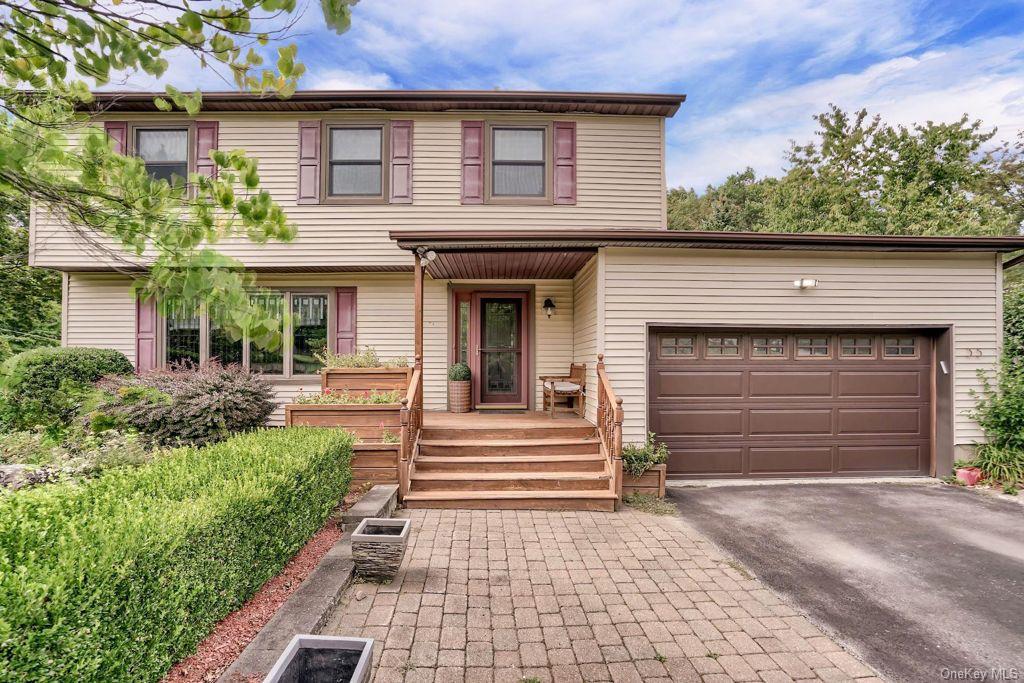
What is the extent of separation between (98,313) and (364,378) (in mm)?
5522

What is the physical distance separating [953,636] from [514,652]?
299 centimetres

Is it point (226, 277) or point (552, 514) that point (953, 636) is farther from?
point (226, 277)

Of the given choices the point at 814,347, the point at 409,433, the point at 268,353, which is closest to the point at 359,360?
the point at 268,353

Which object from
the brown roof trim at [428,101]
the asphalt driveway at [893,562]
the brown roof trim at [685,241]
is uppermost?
the brown roof trim at [428,101]

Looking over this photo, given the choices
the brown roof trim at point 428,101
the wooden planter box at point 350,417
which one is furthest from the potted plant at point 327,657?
the brown roof trim at point 428,101

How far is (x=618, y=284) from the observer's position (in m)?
6.52

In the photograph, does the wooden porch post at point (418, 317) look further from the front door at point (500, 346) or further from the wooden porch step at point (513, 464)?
the front door at point (500, 346)

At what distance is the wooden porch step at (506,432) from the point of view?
21.2 feet

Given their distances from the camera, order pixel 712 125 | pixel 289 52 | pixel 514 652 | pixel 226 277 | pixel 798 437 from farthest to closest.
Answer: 1. pixel 712 125
2. pixel 798 437
3. pixel 514 652
4. pixel 289 52
5. pixel 226 277

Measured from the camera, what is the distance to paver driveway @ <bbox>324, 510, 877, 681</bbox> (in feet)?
8.70

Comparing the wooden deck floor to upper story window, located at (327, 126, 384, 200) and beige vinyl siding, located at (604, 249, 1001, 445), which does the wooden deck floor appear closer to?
beige vinyl siding, located at (604, 249, 1001, 445)

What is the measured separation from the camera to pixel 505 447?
6148 mm

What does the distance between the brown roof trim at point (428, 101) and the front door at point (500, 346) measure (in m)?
3.49

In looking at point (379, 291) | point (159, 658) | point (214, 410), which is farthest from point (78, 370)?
point (159, 658)
